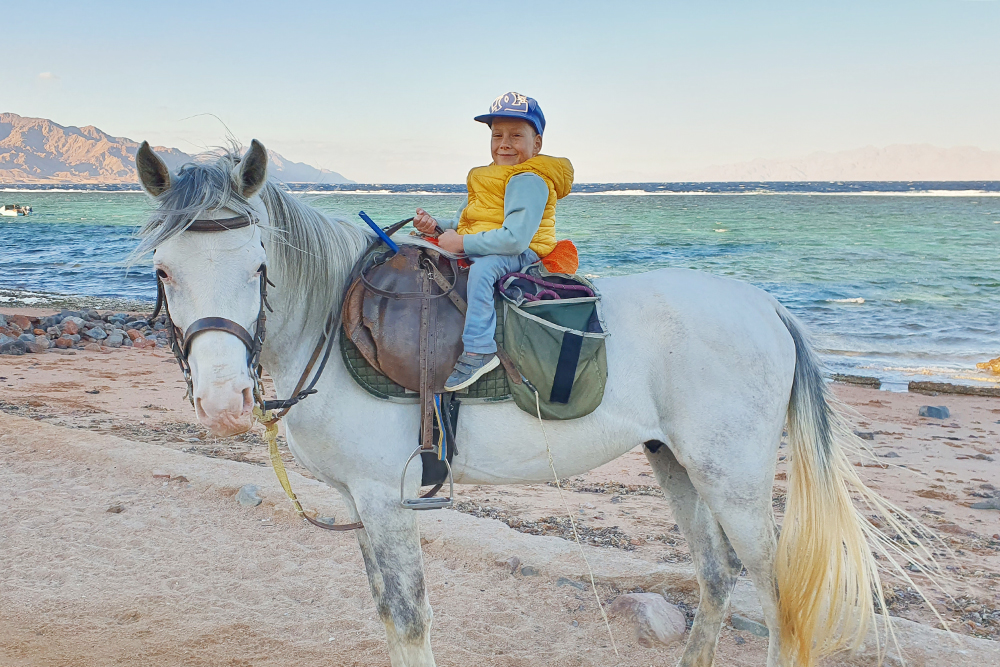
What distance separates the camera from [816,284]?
19547mm

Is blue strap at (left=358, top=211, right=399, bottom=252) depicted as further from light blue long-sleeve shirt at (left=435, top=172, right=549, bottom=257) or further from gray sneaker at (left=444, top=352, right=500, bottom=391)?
gray sneaker at (left=444, top=352, right=500, bottom=391)

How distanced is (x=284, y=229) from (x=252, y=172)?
0.72 ft

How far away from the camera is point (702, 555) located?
2914 millimetres

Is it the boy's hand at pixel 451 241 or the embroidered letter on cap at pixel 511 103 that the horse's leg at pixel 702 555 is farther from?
the embroidered letter on cap at pixel 511 103

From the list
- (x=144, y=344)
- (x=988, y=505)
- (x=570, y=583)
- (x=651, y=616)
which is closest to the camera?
(x=651, y=616)

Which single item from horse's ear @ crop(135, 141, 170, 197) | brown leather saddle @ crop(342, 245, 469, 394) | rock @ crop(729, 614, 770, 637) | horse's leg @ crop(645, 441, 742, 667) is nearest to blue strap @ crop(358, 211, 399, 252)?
brown leather saddle @ crop(342, 245, 469, 394)

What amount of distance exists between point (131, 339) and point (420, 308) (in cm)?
1090

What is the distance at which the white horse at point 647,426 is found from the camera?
2350 millimetres

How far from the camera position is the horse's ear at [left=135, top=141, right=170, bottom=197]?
6.65 ft

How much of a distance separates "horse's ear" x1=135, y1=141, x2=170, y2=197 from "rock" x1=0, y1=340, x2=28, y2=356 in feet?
31.9

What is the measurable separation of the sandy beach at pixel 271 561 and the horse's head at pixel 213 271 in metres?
1.83

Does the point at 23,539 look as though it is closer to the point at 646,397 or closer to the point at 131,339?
the point at 646,397

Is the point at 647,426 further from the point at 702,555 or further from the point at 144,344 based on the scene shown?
the point at 144,344

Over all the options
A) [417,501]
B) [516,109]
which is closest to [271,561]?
[417,501]
